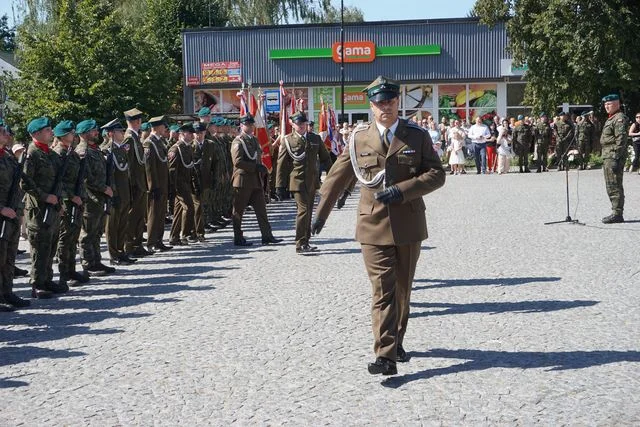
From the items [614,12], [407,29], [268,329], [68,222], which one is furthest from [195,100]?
[268,329]

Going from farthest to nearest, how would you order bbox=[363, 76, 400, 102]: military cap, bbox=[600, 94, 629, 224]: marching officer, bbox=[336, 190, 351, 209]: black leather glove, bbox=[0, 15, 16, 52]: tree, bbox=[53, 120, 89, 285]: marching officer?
bbox=[0, 15, 16, 52]: tree → bbox=[600, 94, 629, 224]: marching officer → bbox=[53, 120, 89, 285]: marching officer → bbox=[336, 190, 351, 209]: black leather glove → bbox=[363, 76, 400, 102]: military cap

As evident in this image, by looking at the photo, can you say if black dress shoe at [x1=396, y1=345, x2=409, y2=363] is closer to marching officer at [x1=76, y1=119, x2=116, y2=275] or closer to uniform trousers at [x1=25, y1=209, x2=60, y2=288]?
uniform trousers at [x1=25, y1=209, x2=60, y2=288]

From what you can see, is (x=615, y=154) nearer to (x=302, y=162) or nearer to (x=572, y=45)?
(x=302, y=162)

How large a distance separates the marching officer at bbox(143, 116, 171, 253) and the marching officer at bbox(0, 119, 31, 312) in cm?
377

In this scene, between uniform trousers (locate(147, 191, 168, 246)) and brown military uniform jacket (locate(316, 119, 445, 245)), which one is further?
A: uniform trousers (locate(147, 191, 168, 246))

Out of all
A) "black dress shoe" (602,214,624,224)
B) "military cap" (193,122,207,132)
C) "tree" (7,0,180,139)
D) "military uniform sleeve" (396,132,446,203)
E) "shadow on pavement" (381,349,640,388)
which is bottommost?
"shadow on pavement" (381,349,640,388)

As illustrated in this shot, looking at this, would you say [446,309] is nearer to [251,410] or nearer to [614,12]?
[251,410]

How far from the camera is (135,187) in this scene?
496 inches

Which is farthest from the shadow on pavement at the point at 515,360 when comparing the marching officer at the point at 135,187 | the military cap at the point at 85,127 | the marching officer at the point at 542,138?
the marching officer at the point at 542,138

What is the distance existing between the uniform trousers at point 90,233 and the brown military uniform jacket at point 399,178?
556 cm

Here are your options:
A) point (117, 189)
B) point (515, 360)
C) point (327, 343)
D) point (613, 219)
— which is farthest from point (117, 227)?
point (613, 219)

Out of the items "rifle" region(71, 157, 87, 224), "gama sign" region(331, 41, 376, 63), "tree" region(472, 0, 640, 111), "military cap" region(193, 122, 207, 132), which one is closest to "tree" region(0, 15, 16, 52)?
"gama sign" region(331, 41, 376, 63)

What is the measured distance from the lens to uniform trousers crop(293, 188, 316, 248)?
12258mm

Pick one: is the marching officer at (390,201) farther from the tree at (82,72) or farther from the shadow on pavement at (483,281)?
the tree at (82,72)
